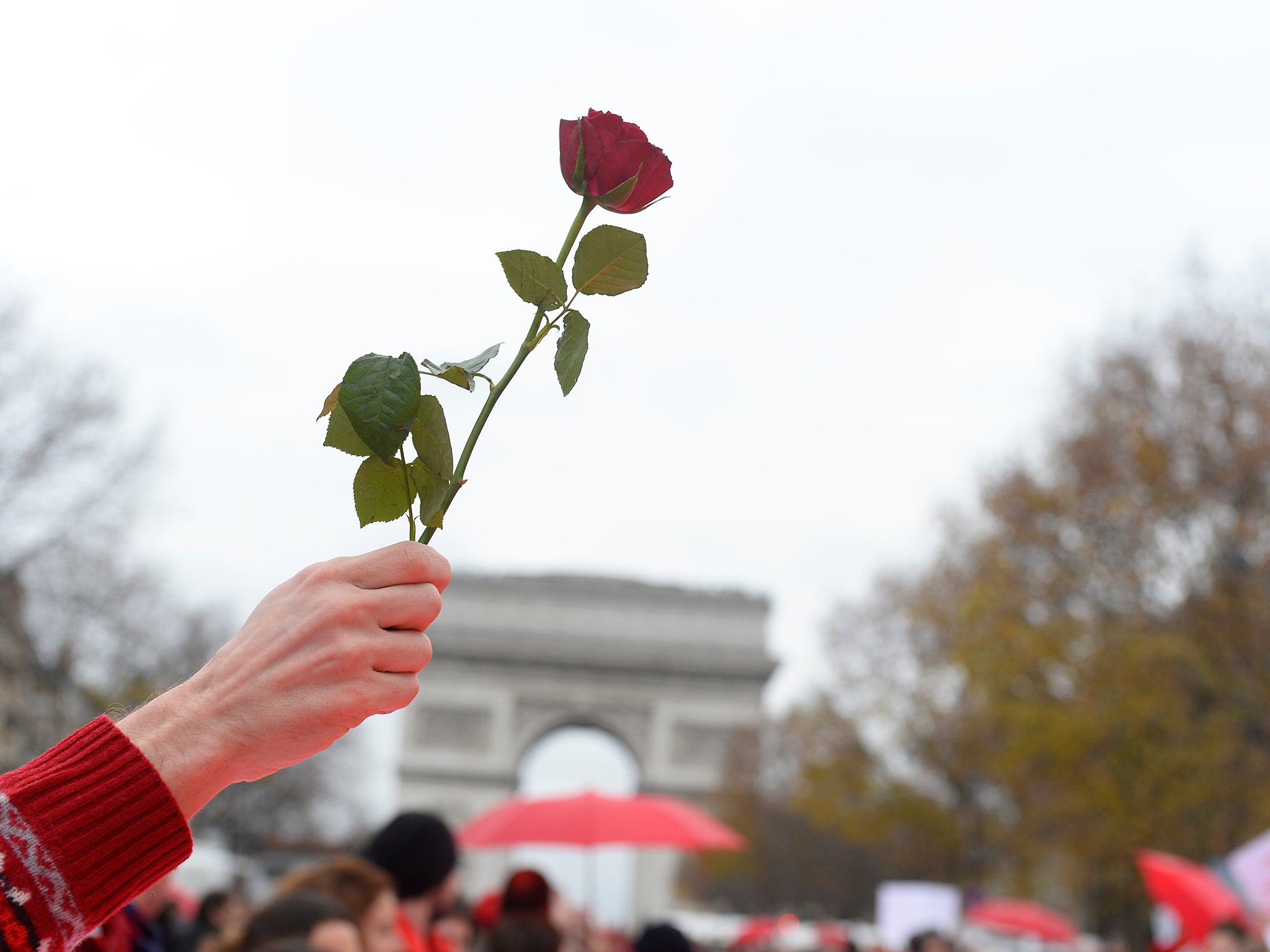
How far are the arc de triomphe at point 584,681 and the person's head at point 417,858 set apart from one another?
3912 cm

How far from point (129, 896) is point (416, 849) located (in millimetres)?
4113

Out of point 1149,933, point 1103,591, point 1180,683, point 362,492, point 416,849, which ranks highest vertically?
point 1103,591

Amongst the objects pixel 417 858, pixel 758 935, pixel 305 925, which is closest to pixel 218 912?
pixel 417 858

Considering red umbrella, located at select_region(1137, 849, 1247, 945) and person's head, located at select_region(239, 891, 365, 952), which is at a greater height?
red umbrella, located at select_region(1137, 849, 1247, 945)

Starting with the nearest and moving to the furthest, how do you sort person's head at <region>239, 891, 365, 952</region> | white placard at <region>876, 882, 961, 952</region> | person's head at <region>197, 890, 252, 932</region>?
person's head at <region>239, 891, 365, 952</region> < person's head at <region>197, 890, 252, 932</region> < white placard at <region>876, 882, 961, 952</region>

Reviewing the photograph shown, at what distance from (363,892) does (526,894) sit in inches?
86.5

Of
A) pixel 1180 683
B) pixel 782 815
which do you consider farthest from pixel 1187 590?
pixel 782 815

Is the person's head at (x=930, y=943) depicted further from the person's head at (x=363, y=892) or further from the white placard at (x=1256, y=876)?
the person's head at (x=363, y=892)

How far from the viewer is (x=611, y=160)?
1.49m

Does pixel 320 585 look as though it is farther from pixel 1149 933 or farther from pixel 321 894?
pixel 1149 933

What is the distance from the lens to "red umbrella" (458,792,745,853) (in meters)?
9.96

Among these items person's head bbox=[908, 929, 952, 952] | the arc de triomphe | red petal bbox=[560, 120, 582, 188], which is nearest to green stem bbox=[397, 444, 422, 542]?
red petal bbox=[560, 120, 582, 188]

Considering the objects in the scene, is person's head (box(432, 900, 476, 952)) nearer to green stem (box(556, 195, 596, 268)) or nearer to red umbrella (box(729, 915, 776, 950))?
green stem (box(556, 195, 596, 268))

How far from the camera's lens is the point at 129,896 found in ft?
4.81
